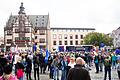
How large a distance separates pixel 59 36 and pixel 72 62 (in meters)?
159

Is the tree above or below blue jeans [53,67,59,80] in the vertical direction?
above

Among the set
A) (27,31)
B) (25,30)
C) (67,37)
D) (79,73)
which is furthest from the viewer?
(67,37)

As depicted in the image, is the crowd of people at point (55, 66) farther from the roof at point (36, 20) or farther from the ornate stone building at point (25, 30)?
the roof at point (36, 20)

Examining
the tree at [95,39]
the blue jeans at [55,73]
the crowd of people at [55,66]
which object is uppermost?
the tree at [95,39]

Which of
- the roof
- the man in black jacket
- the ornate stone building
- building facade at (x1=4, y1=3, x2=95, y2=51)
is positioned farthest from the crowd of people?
the roof

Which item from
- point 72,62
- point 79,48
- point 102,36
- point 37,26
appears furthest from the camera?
point 102,36

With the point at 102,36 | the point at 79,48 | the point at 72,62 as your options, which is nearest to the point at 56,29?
the point at 102,36

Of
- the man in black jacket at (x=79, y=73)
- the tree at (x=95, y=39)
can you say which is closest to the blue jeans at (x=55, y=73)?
the man in black jacket at (x=79, y=73)

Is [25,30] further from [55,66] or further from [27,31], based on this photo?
[55,66]

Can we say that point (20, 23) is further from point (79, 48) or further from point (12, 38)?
point (79, 48)

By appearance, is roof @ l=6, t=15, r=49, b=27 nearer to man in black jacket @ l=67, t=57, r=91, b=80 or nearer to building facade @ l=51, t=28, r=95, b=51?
building facade @ l=51, t=28, r=95, b=51

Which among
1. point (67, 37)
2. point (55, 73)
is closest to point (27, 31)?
point (67, 37)

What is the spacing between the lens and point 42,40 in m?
140

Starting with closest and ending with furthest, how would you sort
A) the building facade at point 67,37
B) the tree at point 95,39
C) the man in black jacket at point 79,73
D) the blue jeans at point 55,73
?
1. the man in black jacket at point 79,73
2. the blue jeans at point 55,73
3. the tree at point 95,39
4. the building facade at point 67,37
